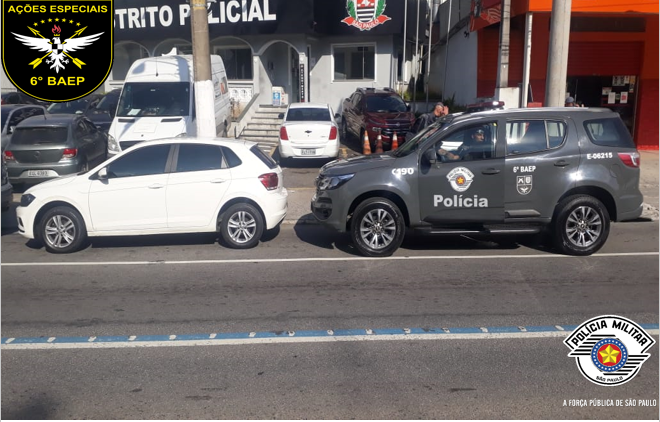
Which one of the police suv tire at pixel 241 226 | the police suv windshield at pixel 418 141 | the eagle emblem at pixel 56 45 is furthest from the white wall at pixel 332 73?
the police suv tire at pixel 241 226

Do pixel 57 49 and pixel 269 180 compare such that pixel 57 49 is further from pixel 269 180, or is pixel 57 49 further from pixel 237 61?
pixel 237 61

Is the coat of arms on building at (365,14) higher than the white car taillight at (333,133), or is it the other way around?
the coat of arms on building at (365,14)

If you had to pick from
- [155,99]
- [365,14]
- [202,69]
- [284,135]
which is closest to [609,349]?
[202,69]

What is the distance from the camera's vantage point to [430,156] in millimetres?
8898

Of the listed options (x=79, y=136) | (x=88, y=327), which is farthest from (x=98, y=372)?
(x=79, y=136)

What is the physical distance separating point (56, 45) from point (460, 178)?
726 centimetres

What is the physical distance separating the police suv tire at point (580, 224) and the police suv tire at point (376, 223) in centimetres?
221

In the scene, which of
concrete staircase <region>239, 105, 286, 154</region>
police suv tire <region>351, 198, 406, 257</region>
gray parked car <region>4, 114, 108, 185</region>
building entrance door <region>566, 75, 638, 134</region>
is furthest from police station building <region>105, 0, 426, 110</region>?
police suv tire <region>351, 198, 406, 257</region>

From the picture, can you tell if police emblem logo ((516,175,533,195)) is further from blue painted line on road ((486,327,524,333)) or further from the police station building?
the police station building

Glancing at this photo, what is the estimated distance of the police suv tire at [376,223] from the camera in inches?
351

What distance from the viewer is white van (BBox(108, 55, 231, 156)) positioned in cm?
1468

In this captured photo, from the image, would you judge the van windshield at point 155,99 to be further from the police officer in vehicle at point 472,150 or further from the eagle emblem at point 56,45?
the police officer in vehicle at point 472,150

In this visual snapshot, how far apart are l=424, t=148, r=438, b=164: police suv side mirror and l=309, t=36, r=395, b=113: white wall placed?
15.4 m

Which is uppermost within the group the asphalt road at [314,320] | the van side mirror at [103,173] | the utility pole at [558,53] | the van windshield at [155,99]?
the utility pole at [558,53]
